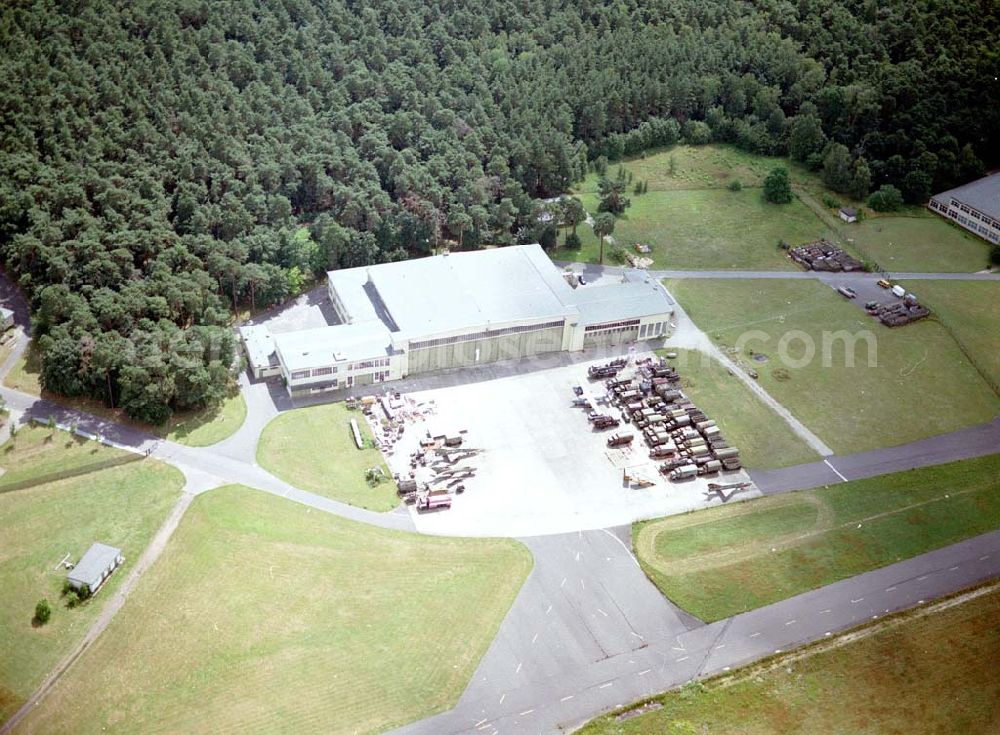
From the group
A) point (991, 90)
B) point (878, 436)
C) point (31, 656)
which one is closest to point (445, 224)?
point (878, 436)

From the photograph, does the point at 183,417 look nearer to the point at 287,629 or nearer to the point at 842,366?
the point at 287,629

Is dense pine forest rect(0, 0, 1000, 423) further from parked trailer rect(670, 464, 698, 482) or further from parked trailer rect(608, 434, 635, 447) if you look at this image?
parked trailer rect(670, 464, 698, 482)

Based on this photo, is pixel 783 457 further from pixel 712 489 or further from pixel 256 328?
pixel 256 328

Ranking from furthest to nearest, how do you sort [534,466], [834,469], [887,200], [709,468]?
[887,200] < [834,469] < [709,468] < [534,466]

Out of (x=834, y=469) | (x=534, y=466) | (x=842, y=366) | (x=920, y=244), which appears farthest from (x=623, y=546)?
(x=920, y=244)

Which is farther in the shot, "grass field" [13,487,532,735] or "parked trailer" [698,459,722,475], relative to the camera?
"parked trailer" [698,459,722,475]

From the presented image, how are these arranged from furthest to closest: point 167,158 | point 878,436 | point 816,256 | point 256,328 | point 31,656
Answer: point 816,256 → point 167,158 → point 256,328 → point 878,436 → point 31,656

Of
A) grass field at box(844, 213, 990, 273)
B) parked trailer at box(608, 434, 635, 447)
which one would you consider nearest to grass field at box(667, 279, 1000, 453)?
grass field at box(844, 213, 990, 273)
